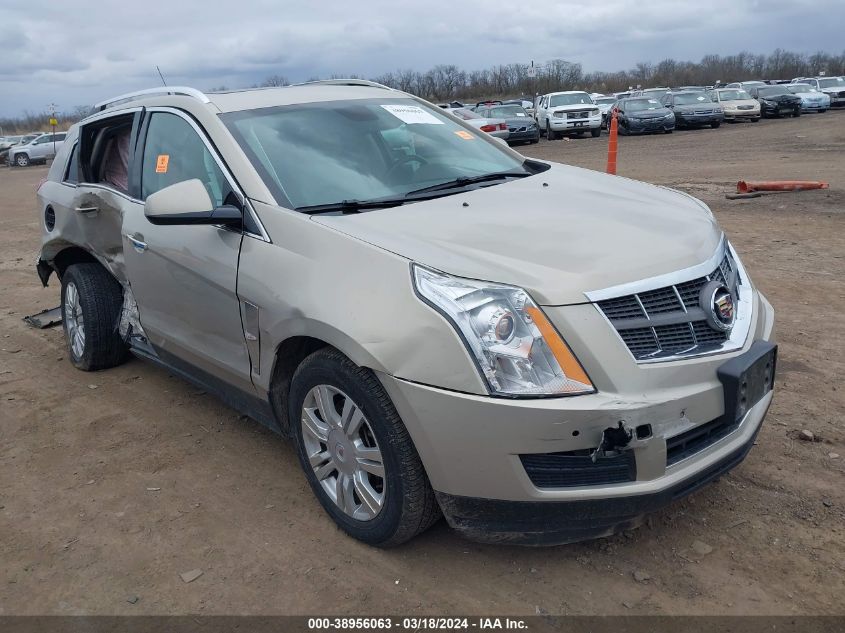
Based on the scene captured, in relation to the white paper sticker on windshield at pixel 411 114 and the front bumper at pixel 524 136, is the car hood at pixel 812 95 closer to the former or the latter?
the front bumper at pixel 524 136

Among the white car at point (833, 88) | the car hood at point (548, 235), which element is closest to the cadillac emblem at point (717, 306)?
the car hood at point (548, 235)

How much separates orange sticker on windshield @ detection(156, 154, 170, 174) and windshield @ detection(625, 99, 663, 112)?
84.0ft

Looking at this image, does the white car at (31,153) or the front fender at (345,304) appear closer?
the front fender at (345,304)

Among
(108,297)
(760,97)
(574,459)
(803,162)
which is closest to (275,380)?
(574,459)

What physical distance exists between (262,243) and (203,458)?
1358 mm

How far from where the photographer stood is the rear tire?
16.6 ft

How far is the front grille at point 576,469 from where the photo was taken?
255cm

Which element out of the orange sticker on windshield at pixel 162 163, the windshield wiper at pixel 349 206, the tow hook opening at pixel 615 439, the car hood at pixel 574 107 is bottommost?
the tow hook opening at pixel 615 439

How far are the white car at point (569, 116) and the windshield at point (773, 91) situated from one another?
927cm

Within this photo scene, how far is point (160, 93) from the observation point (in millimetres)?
4387

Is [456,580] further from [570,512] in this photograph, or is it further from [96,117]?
[96,117]

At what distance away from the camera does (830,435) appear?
147 inches

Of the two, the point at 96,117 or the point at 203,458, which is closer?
the point at 203,458

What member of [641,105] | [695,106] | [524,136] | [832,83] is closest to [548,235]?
[524,136]
